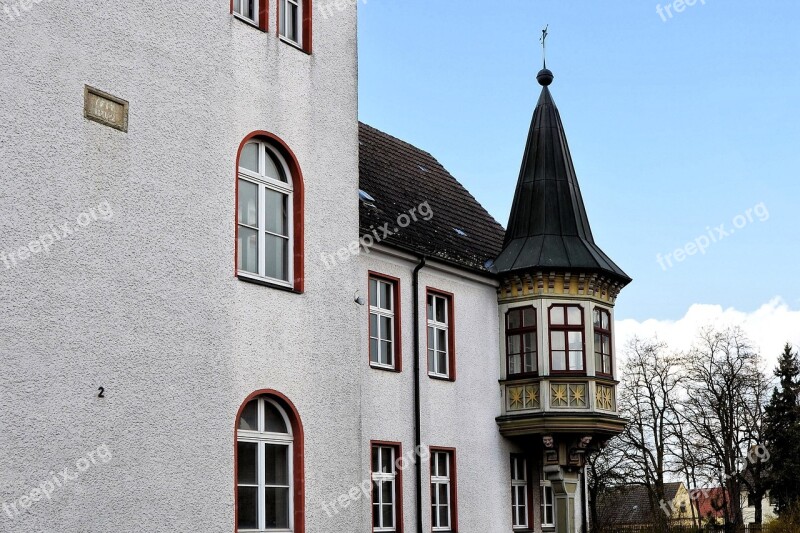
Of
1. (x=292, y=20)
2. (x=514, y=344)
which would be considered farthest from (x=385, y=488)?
(x=292, y=20)

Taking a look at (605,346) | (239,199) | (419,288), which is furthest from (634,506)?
(239,199)

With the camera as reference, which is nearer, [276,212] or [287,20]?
[276,212]

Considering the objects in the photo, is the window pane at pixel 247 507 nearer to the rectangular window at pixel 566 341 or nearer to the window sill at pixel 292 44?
the window sill at pixel 292 44

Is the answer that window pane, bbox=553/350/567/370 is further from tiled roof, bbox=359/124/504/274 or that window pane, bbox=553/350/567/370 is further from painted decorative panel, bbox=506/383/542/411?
tiled roof, bbox=359/124/504/274

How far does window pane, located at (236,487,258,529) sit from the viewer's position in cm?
1254

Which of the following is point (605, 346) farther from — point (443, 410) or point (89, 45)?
point (89, 45)

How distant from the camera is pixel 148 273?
11.6 m

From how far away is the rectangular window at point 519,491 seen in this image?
21000mm

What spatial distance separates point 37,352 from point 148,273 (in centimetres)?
166

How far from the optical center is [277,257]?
44.8 feet

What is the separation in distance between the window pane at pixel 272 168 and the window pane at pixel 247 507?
3.82 m

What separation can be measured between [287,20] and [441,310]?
23.7 ft

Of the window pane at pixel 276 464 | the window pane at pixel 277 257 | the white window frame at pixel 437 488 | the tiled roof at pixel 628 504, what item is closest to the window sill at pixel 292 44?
the window pane at pixel 277 257

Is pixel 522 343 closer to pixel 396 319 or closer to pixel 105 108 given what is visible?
pixel 396 319
